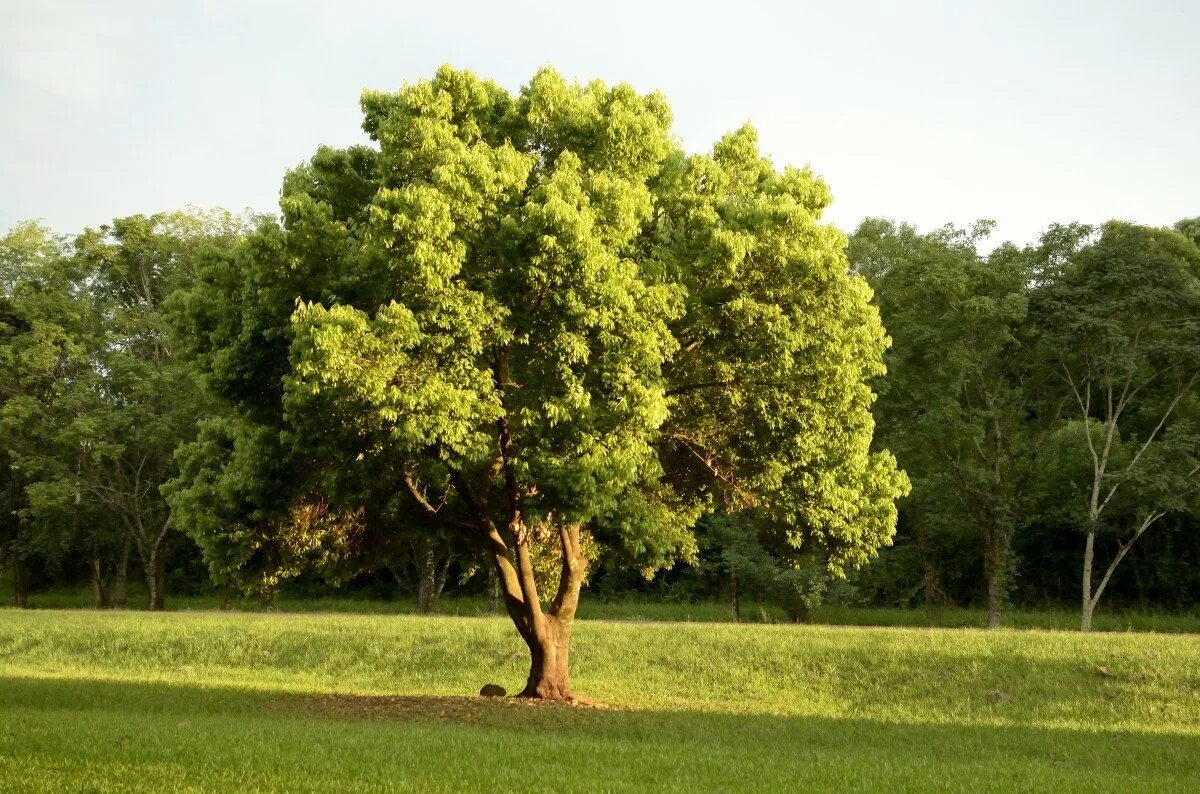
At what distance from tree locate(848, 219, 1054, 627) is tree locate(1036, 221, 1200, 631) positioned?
1.65m

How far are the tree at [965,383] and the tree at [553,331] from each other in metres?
20.2

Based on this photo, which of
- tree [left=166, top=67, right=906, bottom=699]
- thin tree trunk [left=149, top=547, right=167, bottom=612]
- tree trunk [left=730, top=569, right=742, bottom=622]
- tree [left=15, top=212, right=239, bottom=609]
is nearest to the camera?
tree [left=166, top=67, right=906, bottom=699]

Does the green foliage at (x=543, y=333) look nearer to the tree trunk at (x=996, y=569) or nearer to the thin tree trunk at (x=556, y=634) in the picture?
the thin tree trunk at (x=556, y=634)

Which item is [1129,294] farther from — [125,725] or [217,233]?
[217,233]

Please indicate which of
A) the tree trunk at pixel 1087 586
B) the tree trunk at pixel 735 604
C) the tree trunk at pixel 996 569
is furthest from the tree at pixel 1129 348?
the tree trunk at pixel 735 604

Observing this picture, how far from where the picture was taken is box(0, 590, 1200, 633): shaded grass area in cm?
4378

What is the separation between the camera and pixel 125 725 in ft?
58.2

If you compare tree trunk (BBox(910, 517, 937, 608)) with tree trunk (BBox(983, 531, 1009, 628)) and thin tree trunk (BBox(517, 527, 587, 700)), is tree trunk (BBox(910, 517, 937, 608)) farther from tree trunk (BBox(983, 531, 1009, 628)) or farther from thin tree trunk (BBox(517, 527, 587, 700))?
thin tree trunk (BBox(517, 527, 587, 700))

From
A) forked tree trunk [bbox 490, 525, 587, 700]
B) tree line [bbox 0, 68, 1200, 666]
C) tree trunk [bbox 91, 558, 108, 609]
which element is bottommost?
tree trunk [bbox 91, 558, 108, 609]

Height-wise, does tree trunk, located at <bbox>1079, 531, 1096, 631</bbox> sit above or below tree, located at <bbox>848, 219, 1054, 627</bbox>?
below

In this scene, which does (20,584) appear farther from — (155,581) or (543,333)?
(543,333)

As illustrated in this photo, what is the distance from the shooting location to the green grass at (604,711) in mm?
13695

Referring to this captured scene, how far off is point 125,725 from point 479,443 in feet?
24.5

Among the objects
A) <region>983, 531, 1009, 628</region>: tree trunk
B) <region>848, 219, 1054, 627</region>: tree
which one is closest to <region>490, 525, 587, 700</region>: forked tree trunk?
<region>848, 219, 1054, 627</region>: tree
